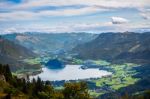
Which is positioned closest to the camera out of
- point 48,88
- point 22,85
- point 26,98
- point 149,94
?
point 26,98

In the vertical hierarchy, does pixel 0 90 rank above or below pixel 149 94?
above

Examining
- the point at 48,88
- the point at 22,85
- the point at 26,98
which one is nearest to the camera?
the point at 26,98

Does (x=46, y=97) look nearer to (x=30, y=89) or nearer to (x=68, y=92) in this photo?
(x=68, y=92)

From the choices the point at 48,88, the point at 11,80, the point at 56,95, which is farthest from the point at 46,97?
the point at 11,80

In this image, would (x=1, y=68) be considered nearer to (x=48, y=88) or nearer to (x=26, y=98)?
(x=48, y=88)

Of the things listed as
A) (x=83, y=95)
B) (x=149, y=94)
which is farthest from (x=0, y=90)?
(x=149, y=94)

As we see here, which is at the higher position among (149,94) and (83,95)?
(83,95)

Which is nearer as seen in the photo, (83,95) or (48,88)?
(83,95)

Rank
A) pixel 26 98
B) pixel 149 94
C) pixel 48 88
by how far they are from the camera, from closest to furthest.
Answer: pixel 26 98 < pixel 48 88 < pixel 149 94

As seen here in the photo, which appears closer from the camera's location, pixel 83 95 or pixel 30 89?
pixel 83 95
